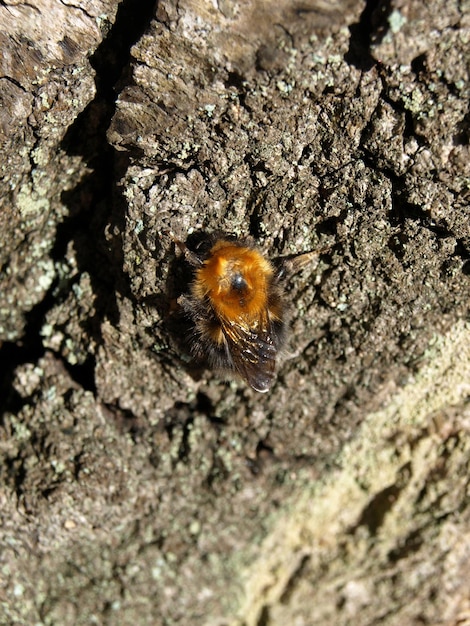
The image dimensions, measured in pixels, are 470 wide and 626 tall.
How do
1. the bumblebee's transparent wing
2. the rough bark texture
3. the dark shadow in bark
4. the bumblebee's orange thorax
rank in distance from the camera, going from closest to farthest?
the rough bark texture, the dark shadow in bark, the bumblebee's orange thorax, the bumblebee's transparent wing

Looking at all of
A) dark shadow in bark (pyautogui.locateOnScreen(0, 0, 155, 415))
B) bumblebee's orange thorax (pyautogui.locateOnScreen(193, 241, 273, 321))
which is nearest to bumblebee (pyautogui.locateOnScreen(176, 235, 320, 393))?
bumblebee's orange thorax (pyautogui.locateOnScreen(193, 241, 273, 321))

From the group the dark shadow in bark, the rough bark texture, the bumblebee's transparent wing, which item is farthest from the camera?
the bumblebee's transparent wing

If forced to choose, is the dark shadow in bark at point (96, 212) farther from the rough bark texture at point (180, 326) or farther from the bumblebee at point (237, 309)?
the bumblebee at point (237, 309)

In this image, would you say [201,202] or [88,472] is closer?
[201,202]

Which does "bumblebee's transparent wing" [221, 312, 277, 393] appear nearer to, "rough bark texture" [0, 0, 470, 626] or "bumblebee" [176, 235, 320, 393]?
"bumblebee" [176, 235, 320, 393]

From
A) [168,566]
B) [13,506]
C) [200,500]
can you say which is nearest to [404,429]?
[200,500]

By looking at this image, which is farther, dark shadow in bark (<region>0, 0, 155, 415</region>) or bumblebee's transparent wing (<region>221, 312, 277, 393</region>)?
bumblebee's transparent wing (<region>221, 312, 277, 393</region>)

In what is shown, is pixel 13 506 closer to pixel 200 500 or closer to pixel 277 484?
pixel 200 500

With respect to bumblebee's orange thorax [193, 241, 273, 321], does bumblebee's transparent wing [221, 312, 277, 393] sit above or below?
below
